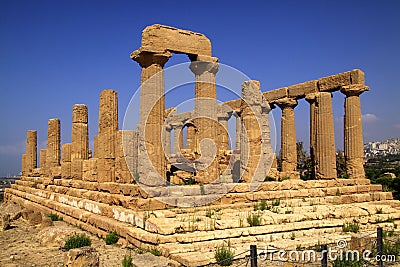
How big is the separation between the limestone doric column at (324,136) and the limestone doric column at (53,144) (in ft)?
47.8

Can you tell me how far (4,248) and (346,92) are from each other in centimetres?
1548

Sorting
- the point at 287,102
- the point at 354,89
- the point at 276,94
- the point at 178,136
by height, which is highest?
the point at 276,94

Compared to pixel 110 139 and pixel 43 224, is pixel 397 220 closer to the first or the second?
pixel 110 139

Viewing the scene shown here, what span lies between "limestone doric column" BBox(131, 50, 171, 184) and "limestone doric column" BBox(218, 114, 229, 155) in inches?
408

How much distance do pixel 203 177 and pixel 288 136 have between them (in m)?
8.38

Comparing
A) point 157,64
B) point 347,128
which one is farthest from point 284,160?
point 157,64

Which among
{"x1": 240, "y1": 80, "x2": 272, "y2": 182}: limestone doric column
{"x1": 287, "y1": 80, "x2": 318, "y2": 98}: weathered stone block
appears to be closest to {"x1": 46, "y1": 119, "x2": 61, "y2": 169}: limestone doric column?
{"x1": 240, "y1": 80, "x2": 272, "y2": 182}: limestone doric column

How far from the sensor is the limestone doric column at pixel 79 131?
1978 centimetres

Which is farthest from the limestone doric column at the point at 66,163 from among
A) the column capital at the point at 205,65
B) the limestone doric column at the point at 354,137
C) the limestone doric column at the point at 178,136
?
the limestone doric column at the point at 354,137

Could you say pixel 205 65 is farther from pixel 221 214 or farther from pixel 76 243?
pixel 76 243

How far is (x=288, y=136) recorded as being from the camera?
21.6 m

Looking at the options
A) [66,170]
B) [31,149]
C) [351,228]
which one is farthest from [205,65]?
[31,149]

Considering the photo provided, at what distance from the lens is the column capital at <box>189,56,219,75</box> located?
15867 millimetres

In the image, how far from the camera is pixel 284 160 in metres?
21.6
